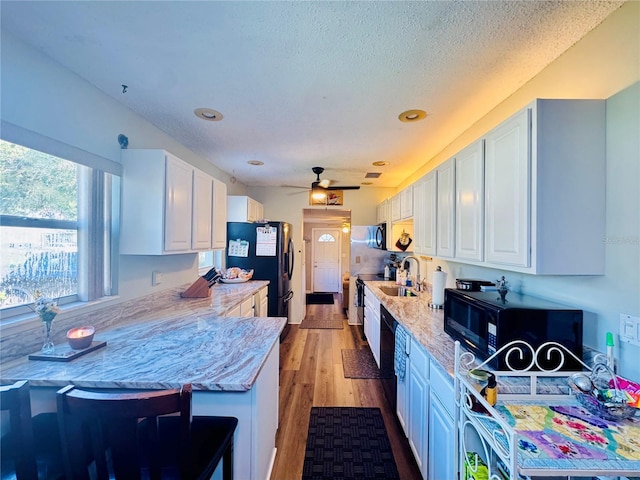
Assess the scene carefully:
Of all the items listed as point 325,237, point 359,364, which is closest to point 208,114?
point 359,364

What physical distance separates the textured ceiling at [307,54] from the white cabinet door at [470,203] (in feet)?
1.48

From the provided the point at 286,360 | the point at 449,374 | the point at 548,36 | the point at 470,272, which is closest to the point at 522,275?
the point at 470,272

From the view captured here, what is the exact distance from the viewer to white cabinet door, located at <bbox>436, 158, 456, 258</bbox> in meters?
2.11

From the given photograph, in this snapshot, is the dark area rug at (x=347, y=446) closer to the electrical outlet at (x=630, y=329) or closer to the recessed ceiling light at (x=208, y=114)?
the electrical outlet at (x=630, y=329)

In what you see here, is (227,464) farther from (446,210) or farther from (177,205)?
(446,210)

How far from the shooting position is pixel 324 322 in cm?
532

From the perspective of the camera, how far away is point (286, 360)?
351 cm

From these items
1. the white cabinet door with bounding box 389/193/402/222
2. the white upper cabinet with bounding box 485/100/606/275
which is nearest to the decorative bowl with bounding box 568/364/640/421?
the white upper cabinet with bounding box 485/100/606/275

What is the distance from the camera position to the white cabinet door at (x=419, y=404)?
1.67 metres

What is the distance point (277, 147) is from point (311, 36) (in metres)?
1.63

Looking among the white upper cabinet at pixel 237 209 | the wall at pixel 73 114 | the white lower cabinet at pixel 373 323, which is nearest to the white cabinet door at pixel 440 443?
the white lower cabinet at pixel 373 323

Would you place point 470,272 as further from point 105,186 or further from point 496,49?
point 105,186

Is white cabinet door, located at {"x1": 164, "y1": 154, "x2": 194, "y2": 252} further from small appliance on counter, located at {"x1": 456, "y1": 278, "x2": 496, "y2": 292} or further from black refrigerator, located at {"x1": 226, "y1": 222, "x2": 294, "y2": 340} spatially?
small appliance on counter, located at {"x1": 456, "y1": 278, "x2": 496, "y2": 292}

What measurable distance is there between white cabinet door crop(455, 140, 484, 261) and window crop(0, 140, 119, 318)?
2542 millimetres
